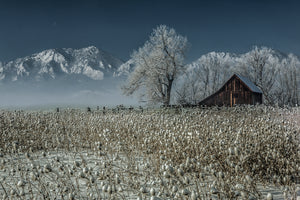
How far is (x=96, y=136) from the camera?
23.8 feet

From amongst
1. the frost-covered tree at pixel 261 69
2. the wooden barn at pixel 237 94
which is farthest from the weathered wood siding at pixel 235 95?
the frost-covered tree at pixel 261 69

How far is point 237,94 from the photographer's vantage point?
3231 centimetres

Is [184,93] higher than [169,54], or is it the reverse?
[169,54]

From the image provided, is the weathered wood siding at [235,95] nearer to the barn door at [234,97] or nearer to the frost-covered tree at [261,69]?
the barn door at [234,97]

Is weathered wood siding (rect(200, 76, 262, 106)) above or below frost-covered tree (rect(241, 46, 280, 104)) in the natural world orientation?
below

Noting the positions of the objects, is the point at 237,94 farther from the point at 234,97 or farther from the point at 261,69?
the point at 261,69

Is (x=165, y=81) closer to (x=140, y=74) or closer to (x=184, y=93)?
(x=140, y=74)

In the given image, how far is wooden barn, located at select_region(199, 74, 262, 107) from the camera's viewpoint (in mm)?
31625

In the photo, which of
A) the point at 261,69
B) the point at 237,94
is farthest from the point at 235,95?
the point at 261,69

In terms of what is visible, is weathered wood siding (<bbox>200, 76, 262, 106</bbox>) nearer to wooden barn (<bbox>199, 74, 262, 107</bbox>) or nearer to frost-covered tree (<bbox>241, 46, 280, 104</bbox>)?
wooden barn (<bbox>199, 74, 262, 107</bbox>)

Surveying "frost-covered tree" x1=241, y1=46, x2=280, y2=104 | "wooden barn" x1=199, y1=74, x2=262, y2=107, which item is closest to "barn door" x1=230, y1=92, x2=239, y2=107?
"wooden barn" x1=199, y1=74, x2=262, y2=107

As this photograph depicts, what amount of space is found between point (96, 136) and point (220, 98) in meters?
29.0

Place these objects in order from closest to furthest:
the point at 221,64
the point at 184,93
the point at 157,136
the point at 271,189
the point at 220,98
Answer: the point at 271,189
the point at 157,136
the point at 220,98
the point at 184,93
the point at 221,64

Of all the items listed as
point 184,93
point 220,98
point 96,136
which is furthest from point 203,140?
point 184,93
